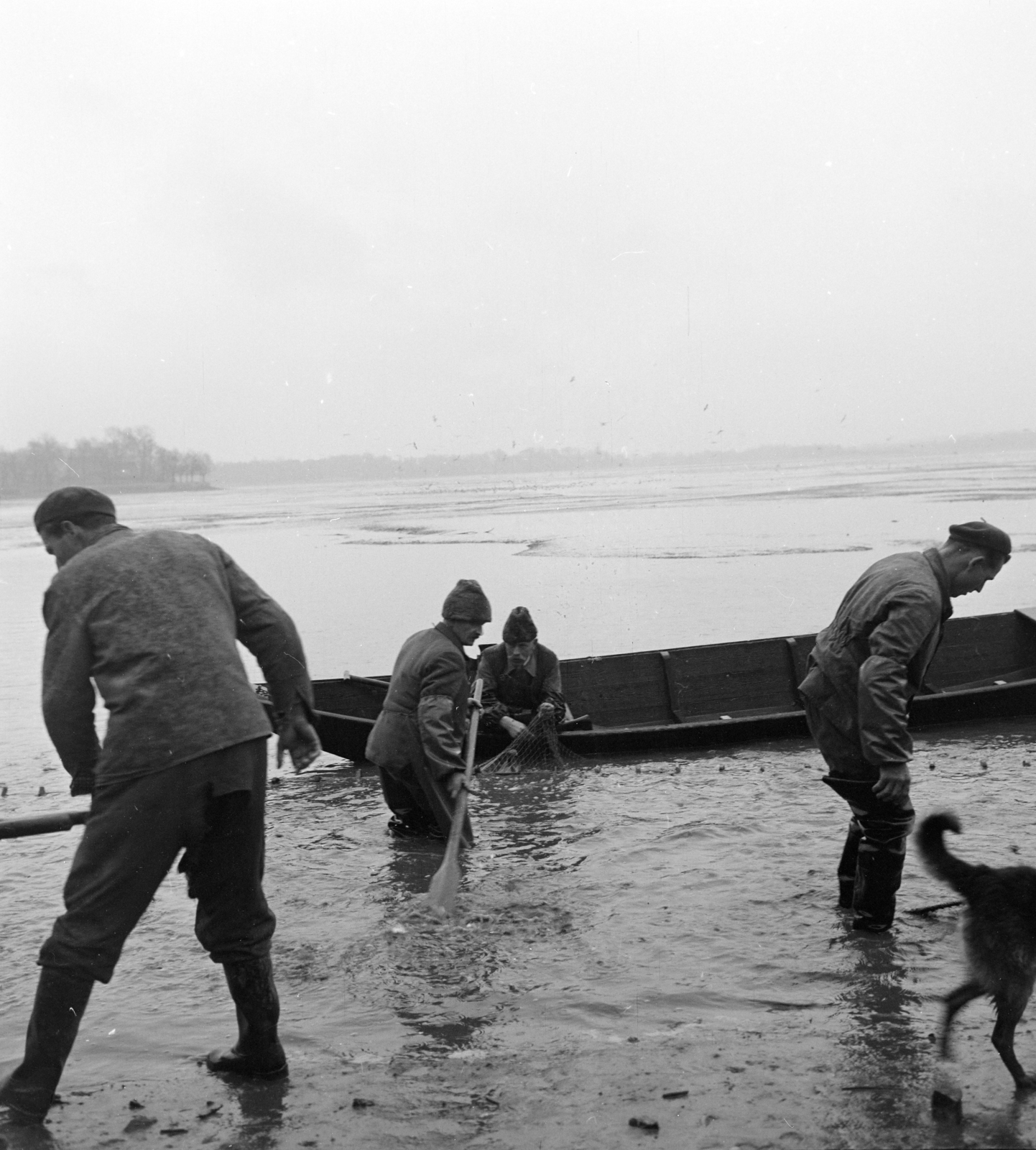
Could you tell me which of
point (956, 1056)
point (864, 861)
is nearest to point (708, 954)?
point (864, 861)

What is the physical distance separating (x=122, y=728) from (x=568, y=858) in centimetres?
390

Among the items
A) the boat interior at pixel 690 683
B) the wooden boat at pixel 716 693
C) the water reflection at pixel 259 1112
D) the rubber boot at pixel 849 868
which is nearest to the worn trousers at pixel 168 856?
the water reflection at pixel 259 1112

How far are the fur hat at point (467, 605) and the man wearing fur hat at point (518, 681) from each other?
2694mm

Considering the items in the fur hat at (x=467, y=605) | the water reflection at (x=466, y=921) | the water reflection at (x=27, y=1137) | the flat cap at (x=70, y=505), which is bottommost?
the water reflection at (x=466, y=921)

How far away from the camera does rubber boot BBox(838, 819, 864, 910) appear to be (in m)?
5.67

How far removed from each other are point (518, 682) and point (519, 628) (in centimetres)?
65

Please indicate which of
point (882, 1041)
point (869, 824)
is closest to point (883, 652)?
point (869, 824)

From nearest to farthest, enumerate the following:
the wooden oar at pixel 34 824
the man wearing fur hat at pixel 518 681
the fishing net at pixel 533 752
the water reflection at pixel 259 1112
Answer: the water reflection at pixel 259 1112 < the wooden oar at pixel 34 824 < the fishing net at pixel 533 752 < the man wearing fur hat at pixel 518 681

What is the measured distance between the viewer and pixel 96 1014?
4.89 metres

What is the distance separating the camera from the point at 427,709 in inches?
265

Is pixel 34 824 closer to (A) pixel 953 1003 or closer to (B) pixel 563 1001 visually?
(B) pixel 563 1001

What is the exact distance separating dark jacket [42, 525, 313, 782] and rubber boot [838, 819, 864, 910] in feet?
10.5

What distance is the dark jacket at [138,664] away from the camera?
3.65m

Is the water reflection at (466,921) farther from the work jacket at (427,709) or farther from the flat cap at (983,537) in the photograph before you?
the flat cap at (983,537)
